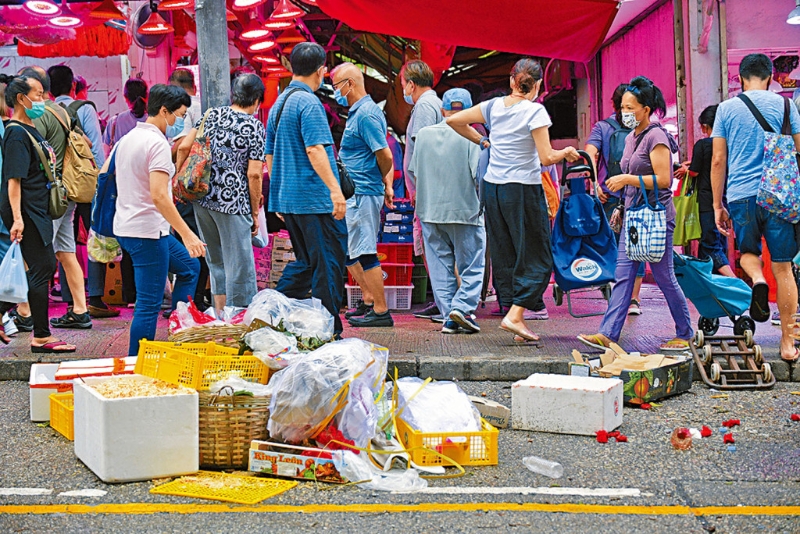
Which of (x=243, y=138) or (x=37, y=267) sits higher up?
(x=243, y=138)

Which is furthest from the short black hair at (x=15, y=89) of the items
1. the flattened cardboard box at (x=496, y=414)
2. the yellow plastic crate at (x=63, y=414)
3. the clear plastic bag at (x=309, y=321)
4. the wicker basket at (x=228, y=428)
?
the flattened cardboard box at (x=496, y=414)

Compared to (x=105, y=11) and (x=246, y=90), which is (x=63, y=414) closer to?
(x=246, y=90)

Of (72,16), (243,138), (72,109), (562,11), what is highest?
(72,16)

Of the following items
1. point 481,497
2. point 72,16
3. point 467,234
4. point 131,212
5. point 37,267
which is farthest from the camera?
point 72,16

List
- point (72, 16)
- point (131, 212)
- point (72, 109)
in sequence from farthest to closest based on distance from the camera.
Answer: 1. point (72, 16)
2. point (72, 109)
3. point (131, 212)

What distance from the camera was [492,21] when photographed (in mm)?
8695

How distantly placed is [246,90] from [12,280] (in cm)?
216

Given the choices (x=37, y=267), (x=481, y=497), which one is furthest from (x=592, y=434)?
(x=37, y=267)

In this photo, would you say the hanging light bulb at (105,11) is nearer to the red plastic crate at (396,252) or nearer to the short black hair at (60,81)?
the short black hair at (60,81)

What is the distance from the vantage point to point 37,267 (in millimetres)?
7344

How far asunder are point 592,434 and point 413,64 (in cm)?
450

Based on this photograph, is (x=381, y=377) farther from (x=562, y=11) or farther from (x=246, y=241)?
(x=562, y=11)

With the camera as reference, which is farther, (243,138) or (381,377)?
(243,138)

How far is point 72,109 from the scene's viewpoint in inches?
366
